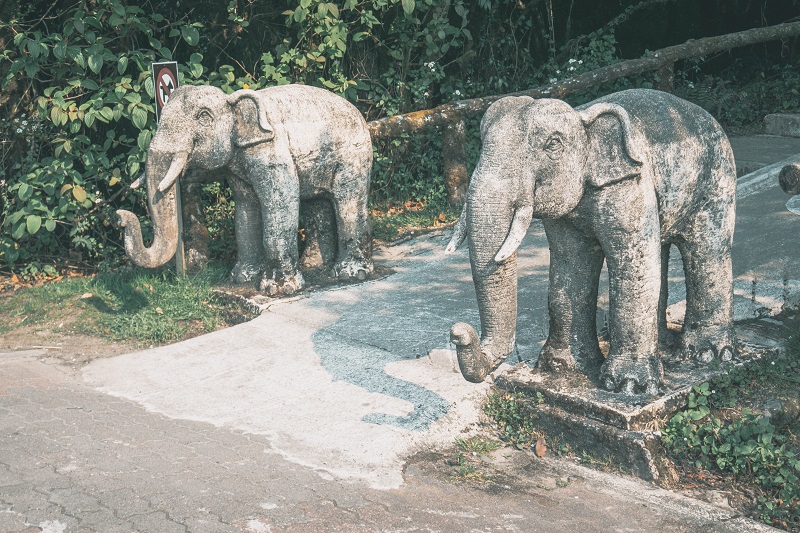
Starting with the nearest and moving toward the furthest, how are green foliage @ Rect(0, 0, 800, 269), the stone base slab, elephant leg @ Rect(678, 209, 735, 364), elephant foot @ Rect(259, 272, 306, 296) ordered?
1. the stone base slab
2. elephant leg @ Rect(678, 209, 735, 364)
3. elephant foot @ Rect(259, 272, 306, 296)
4. green foliage @ Rect(0, 0, 800, 269)

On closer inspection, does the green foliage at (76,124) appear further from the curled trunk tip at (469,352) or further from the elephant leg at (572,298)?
the curled trunk tip at (469,352)

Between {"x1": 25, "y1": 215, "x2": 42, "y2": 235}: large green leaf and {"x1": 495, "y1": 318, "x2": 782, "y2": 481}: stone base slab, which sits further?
{"x1": 25, "y1": 215, "x2": 42, "y2": 235}: large green leaf

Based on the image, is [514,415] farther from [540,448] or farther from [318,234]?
[318,234]

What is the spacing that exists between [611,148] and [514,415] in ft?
5.09

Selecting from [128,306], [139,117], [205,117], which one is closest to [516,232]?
[205,117]

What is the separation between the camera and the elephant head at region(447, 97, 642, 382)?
484cm

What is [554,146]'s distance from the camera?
16.3 feet

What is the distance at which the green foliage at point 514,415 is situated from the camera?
5.43 meters

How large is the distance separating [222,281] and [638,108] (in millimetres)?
3926

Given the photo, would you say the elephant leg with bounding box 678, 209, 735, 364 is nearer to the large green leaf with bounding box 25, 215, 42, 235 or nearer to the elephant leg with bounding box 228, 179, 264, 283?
the elephant leg with bounding box 228, 179, 264, 283

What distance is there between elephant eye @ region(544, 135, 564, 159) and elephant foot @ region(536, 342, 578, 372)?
1217 millimetres

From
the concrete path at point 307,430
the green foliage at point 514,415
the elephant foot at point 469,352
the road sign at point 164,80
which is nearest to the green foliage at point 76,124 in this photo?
the road sign at point 164,80

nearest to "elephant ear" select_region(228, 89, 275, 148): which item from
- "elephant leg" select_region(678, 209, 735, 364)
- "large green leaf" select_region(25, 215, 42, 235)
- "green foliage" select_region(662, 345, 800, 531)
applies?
"large green leaf" select_region(25, 215, 42, 235)

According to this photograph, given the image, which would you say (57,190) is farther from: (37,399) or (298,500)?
(298,500)
